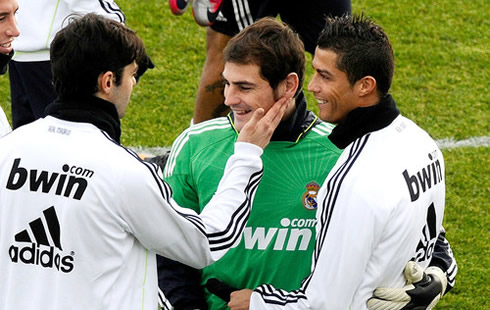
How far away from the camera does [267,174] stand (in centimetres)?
356

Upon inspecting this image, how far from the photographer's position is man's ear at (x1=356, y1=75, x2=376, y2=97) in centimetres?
328

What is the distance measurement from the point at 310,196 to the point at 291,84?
15.8 inches

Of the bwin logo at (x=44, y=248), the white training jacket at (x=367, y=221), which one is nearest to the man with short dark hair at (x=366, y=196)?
the white training jacket at (x=367, y=221)

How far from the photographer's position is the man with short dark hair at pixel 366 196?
304 cm

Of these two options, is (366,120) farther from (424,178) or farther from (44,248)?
(44,248)

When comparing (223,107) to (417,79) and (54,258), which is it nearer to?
(417,79)

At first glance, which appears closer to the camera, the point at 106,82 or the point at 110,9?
the point at 106,82

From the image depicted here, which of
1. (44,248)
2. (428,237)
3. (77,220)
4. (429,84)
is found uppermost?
(77,220)

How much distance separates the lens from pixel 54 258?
3.02m

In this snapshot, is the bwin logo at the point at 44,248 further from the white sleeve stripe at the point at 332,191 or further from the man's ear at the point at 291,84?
the man's ear at the point at 291,84

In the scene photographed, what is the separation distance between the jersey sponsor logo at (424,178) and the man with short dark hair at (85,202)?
665 millimetres

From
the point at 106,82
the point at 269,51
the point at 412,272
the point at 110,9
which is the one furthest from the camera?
the point at 110,9

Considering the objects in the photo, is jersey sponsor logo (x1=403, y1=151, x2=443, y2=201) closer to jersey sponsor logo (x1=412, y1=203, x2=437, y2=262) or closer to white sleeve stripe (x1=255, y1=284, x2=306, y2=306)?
jersey sponsor logo (x1=412, y1=203, x2=437, y2=262)

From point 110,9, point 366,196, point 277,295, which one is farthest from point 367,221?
point 110,9
